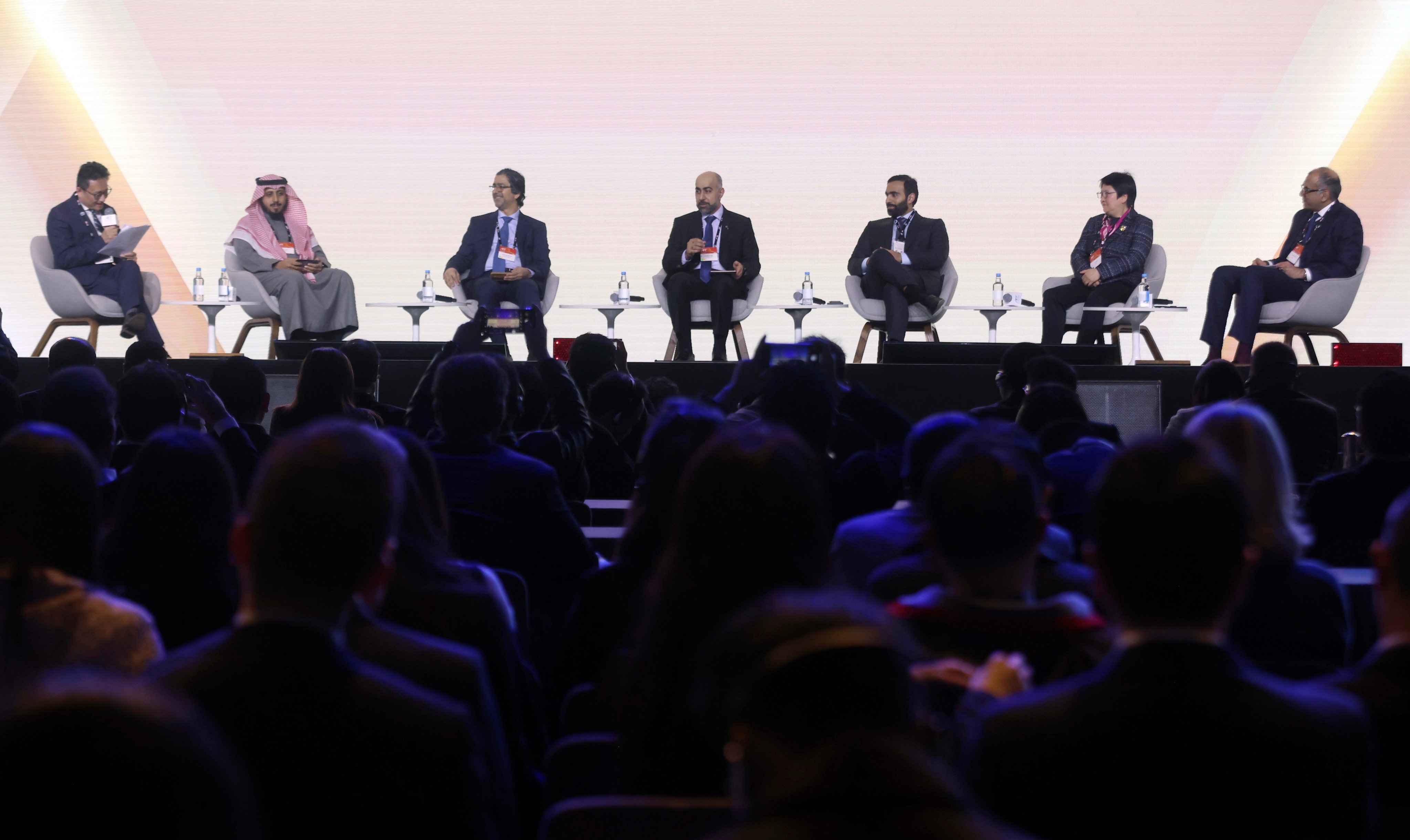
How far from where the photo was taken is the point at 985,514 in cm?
118

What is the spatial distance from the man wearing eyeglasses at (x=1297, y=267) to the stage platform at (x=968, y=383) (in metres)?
0.68

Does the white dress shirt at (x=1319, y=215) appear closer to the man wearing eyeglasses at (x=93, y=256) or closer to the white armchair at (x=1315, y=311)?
the white armchair at (x=1315, y=311)

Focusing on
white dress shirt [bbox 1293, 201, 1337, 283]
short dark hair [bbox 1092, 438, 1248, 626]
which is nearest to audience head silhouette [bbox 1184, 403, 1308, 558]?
short dark hair [bbox 1092, 438, 1248, 626]

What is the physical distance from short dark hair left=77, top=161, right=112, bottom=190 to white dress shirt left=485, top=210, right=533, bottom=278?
6.95ft

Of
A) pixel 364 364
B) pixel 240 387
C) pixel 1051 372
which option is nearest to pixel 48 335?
pixel 364 364

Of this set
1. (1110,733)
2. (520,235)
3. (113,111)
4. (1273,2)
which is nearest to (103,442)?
(1110,733)

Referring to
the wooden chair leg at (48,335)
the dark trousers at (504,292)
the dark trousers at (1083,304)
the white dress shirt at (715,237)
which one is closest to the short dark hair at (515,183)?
the dark trousers at (504,292)

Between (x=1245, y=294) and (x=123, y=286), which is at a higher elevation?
(x=123, y=286)

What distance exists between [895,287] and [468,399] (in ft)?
15.3

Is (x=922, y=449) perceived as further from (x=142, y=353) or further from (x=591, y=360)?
(x=142, y=353)

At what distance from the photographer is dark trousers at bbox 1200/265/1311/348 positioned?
6.22 meters

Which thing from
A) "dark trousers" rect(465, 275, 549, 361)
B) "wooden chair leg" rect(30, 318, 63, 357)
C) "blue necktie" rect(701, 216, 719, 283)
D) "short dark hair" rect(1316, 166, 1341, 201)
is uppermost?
A: "short dark hair" rect(1316, 166, 1341, 201)

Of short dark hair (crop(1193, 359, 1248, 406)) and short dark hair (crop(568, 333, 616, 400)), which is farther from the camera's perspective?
short dark hair (crop(568, 333, 616, 400))

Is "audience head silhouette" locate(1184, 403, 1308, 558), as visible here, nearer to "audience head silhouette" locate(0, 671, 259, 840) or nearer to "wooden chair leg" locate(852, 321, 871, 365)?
"audience head silhouette" locate(0, 671, 259, 840)
